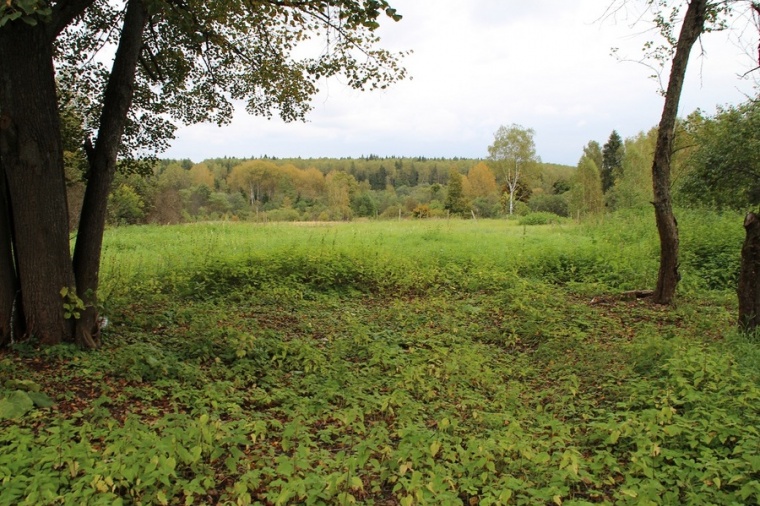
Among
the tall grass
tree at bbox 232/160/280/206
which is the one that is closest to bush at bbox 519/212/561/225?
the tall grass

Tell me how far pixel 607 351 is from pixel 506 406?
2141mm

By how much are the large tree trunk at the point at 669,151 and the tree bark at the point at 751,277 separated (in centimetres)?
226

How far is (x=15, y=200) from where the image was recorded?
15.8 ft

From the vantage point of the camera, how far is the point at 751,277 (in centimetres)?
583

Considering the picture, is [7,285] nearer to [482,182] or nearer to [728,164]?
[728,164]

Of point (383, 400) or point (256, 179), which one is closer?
point (383, 400)

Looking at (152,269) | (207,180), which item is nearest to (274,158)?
(207,180)

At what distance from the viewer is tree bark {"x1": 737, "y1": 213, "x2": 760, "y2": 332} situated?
19.0 feet

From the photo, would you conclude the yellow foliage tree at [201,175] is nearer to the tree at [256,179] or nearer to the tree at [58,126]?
the tree at [256,179]

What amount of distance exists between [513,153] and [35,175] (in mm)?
58553

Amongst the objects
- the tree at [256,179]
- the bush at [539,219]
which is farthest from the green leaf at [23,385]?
the tree at [256,179]

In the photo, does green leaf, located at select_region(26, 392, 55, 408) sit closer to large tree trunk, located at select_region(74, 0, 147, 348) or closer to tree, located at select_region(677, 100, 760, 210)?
large tree trunk, located at select_region(74, 0, 147, 348)

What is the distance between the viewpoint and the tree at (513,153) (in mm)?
58031

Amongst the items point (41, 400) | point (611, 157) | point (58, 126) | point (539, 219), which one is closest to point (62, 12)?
point (58, 126)
